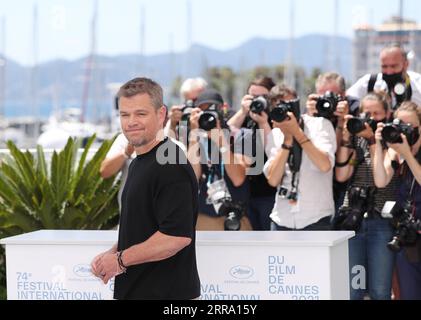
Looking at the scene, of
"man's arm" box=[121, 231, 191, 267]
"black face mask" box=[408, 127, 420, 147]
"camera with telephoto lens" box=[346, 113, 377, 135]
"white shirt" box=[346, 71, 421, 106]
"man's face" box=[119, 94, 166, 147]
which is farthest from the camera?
"white shirt" box=[346, 71, 421, 106]

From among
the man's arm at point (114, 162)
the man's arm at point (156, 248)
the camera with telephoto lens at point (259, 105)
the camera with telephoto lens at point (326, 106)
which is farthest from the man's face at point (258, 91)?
the man's arm at point (156, 248)

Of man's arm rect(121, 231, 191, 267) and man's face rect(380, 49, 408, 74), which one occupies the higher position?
man's face rect(380, 49, 408, 74)

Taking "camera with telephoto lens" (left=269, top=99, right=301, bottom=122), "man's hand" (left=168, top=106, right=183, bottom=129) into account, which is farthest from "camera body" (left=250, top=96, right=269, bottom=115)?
"man's hand" (left=168, top=106, right=183, bottom=129)

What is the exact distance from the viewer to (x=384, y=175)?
25.3 ft

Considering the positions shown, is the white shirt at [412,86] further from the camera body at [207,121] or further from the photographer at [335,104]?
the camera body at [207,121]

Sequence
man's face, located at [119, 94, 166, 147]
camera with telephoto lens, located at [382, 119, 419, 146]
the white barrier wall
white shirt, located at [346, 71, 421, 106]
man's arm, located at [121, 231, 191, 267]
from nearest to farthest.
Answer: man's arm, located at [121, 231, 191, 267]
man's face, located at [119, 94, 166, 147]
the white barrier wall
camera with telephoto lens, located at [382, 119, 419, 146]
white shirt, located at [346, 71, 421, 106]

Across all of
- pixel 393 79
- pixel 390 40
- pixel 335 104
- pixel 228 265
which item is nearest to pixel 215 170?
pixel 335 104

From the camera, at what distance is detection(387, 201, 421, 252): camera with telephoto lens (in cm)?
753

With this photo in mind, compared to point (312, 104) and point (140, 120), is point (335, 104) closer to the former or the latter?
point (312, 104)

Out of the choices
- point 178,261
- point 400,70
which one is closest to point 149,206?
point 178,261

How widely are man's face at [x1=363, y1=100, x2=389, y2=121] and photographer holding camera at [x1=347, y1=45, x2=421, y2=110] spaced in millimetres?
515

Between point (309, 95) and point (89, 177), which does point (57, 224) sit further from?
point (309, 95)

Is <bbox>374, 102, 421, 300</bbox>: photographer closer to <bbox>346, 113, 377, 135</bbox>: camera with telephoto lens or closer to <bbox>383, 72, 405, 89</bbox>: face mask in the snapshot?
<bbox>346, 113, 377, 135</bbox>: camera with telephoto lens

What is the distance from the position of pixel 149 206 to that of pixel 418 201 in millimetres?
3555
